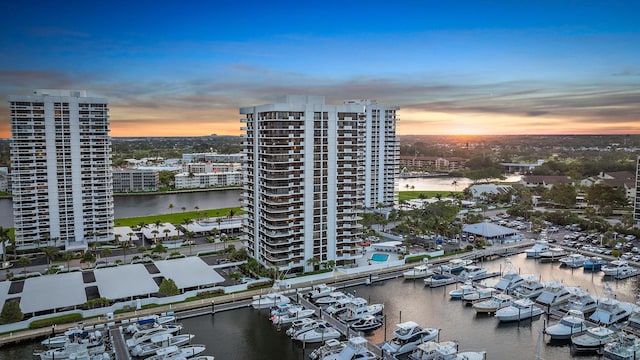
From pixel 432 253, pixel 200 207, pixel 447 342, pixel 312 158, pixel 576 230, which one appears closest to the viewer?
pixel 447 342

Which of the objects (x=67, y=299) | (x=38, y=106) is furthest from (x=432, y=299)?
(x=38, y=106)

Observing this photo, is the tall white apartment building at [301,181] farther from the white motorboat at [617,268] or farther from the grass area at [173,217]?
the grass area at [173,217]

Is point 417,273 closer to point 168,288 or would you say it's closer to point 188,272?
point 188,272

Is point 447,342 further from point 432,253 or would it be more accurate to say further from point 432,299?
point 432,253

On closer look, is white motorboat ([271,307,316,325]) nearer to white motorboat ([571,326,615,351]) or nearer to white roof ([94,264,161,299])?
white roof ([94,264,161,299])

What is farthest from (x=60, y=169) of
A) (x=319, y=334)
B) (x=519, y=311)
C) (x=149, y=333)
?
(x=519, y=311)

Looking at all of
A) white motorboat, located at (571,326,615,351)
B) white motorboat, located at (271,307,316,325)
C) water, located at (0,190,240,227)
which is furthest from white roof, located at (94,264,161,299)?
water, located at (0,190,240,227)
